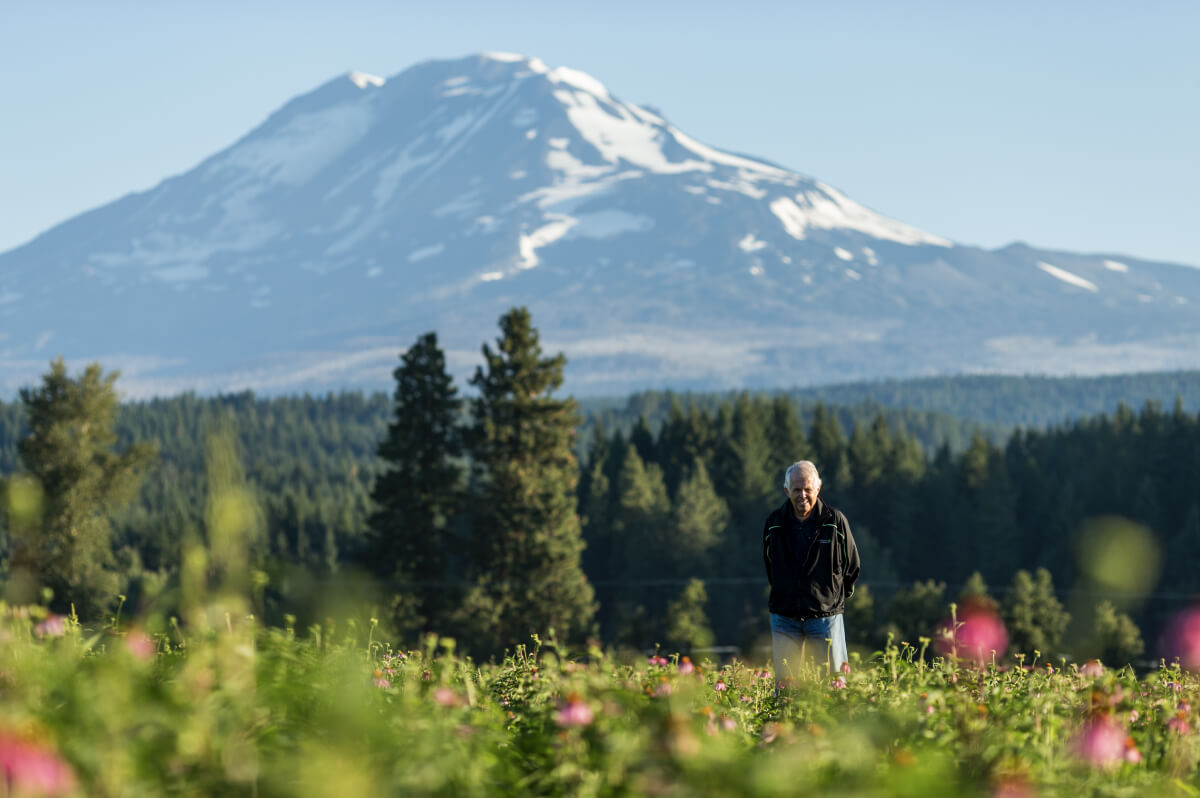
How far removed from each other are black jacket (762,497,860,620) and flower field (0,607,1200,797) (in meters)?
2.65

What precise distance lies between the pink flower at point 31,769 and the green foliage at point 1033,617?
68878 mm

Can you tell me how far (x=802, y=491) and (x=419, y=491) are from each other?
44496 millimetres

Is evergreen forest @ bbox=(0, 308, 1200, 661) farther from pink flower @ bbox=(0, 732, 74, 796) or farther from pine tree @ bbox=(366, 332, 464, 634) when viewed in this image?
pink flower @ bbox=(0, 732, 74, 796)

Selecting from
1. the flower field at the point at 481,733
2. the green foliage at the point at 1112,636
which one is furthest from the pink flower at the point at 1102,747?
the green foliage at the point at 1112,636

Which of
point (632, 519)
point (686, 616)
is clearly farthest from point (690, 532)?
point (686, 616)

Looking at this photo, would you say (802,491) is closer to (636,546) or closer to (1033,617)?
(1033,617)

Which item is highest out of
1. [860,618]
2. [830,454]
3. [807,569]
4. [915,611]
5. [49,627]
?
[49,627]

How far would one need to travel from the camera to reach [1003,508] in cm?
10175

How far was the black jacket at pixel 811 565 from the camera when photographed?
9406 millimetres

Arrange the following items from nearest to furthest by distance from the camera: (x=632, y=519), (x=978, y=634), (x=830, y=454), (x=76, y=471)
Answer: (x=978, y=634) → (x=76, y=471) → (x=632, y=519) → (x=830, y=454)

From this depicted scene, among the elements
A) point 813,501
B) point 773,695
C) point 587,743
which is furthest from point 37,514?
point 813,501

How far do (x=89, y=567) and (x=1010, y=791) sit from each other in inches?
2129

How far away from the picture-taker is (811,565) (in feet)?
30.9

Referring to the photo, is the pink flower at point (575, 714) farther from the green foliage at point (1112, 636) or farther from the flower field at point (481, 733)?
the green foliage at point (1112, 636)
